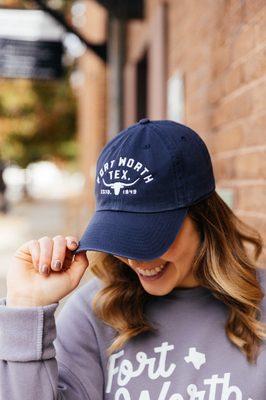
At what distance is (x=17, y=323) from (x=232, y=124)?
127cm

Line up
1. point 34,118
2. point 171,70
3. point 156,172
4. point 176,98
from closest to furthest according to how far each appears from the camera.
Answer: point 156,172
point 176,98
point 171,70
point 34,118

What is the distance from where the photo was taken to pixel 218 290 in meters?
1.50

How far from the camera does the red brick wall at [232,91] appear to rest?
6.68 ft

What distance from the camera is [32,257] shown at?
4.91 feet

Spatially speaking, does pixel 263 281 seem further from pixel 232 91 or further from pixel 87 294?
pixel 232 91

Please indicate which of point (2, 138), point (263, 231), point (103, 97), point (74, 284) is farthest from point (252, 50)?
point (2, 138)

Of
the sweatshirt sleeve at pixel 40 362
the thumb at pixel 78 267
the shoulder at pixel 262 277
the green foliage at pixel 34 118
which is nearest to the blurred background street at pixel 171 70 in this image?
the shoulder at pixel 262 277

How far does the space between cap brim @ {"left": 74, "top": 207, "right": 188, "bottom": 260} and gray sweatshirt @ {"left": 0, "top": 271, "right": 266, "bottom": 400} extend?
218 millimetres

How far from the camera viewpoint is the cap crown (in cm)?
141

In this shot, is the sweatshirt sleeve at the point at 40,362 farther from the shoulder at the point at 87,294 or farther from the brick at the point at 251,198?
the brick at the point at 251,198

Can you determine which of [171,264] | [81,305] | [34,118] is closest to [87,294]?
[81,305]

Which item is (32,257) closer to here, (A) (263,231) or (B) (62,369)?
(B) (62,369)

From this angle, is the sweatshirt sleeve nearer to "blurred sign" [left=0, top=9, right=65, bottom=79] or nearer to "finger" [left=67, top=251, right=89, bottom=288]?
"finger" [left=67, top=251, right=89, bottom=288]

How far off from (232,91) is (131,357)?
1214 millimetres
